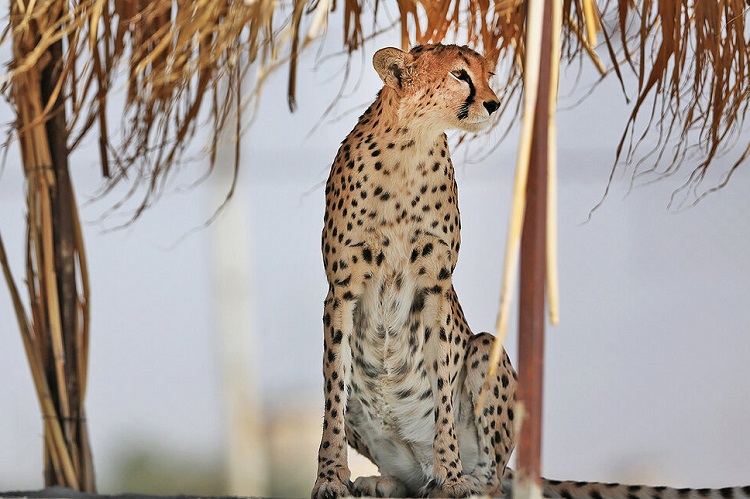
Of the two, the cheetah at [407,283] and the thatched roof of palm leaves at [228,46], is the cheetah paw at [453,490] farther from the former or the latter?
the thatched roof of palm leaves at [228,46]

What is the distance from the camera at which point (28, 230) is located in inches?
120

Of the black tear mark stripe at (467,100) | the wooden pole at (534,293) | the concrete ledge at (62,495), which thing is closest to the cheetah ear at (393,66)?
the black tear mark stripe at (467,100)

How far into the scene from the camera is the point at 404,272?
2607 millimetres

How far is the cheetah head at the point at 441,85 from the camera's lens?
2.54m

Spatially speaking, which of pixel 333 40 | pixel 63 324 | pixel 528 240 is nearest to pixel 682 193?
pixel 333 40

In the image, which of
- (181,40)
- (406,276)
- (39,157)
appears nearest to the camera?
(181,40)

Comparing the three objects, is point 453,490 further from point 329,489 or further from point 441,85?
point 441,85

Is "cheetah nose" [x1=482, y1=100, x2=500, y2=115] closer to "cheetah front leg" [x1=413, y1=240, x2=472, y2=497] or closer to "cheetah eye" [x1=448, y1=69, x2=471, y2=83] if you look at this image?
"cheetah eye" [x1=448, y1=69, x2=471, y2=83]

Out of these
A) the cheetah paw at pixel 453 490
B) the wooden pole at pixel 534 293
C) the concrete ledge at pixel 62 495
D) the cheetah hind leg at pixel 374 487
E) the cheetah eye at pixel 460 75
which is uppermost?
the cheetah eye at pixel 460 75

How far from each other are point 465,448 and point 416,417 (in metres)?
0.14

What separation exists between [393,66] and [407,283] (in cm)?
46

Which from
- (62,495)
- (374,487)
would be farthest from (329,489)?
(62,495)

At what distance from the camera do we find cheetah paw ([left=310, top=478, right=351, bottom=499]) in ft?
8.27

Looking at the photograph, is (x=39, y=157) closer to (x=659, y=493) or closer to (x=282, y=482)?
(x=659, y=493)
